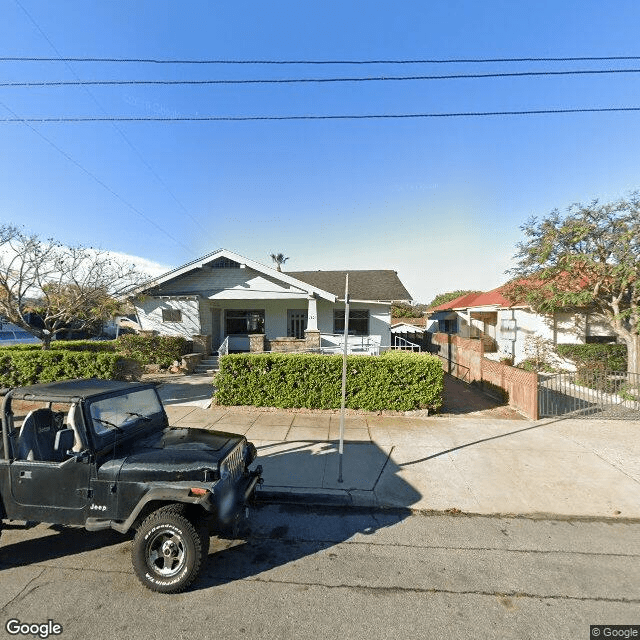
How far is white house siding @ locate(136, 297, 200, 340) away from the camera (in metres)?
14.7

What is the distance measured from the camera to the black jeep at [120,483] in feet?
9.29

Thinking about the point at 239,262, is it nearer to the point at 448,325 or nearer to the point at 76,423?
the point at 76,423

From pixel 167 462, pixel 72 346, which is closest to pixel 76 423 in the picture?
pixel 167 462

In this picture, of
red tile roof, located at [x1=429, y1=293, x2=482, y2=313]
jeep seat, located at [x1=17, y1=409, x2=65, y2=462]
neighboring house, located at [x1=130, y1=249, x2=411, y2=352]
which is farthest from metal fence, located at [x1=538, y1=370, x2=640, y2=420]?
red tile roof, located at [x1=429, y1=293, x2=482, y2=313]

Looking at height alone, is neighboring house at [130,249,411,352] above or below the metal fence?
above

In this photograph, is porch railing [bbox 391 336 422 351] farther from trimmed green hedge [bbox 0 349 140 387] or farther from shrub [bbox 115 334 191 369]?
trimmed green hedge [bbox 0 349 140 387]

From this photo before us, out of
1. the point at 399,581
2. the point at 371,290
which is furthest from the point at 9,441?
the point at 371,290

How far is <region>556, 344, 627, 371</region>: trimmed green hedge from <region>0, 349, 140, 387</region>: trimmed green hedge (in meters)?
15.6

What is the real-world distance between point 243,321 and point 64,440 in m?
14.2

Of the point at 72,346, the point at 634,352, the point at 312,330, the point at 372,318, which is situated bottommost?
the point at 72,346

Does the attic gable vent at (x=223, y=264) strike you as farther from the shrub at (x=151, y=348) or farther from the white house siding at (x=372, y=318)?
the white house siding at (x=372, y=318)

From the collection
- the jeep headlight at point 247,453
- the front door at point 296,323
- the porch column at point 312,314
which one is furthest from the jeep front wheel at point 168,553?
the front door at point 296,323

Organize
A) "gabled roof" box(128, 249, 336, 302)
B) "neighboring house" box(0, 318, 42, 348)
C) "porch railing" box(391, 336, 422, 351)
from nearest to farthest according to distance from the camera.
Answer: "gabled roof" box(128, 249, 336, 302) → "porch railing" box(391, 336, 422, 351) → "neighboring house" box(0, 318, 42, 348)

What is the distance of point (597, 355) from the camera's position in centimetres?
1266
